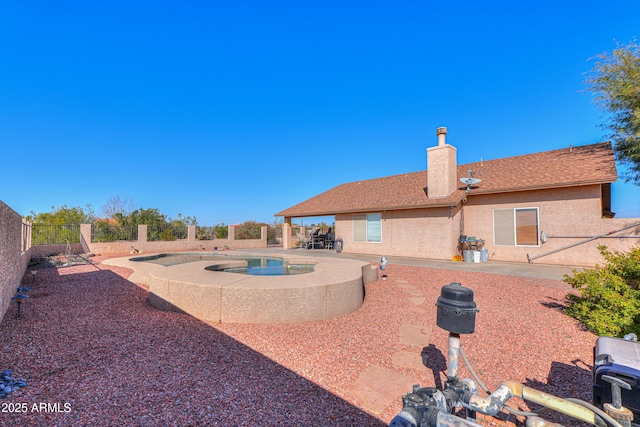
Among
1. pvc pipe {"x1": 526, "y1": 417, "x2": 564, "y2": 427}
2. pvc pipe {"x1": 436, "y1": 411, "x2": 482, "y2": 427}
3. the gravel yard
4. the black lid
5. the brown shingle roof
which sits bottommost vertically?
the gravel yard

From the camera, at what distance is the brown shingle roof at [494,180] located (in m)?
10.4

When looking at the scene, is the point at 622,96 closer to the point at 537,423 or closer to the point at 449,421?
the point at 537,423

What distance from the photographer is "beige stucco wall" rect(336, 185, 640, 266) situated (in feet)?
32.5

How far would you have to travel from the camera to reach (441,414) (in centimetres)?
128

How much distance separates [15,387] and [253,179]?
987 inches

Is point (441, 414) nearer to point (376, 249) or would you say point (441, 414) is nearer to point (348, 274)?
point (348, 274)

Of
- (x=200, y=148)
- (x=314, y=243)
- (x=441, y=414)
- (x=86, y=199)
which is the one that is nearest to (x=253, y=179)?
(x=200, y=148)

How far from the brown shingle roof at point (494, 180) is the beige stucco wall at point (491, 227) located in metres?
0.56

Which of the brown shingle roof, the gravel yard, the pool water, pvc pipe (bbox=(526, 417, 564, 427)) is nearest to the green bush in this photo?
the gravel yard

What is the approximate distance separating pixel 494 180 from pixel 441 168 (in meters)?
2.41

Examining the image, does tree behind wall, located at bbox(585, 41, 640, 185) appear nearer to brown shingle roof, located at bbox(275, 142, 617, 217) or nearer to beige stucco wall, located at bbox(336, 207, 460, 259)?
brown shingle roof, located at bbox(275, 142, 617, 217)

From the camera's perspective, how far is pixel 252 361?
338cm

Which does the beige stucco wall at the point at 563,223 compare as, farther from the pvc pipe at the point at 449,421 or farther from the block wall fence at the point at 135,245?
the block wall fence at the point at 135,245

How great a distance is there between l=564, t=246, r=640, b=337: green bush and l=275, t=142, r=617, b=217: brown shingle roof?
20.4 ft
